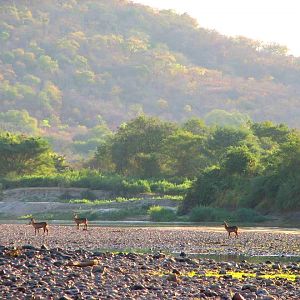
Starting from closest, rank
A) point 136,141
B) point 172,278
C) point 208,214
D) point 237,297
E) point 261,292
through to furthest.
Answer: point 237,297 → point 261,292 → point 172,278 → point 208,214 → point 136,141

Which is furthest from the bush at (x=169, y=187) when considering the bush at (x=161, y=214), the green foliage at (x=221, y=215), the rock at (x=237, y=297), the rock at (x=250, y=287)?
the rock at (x=237, y=297)

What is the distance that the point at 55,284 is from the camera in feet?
64.8

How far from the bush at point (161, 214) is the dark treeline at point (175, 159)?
0.97 meters

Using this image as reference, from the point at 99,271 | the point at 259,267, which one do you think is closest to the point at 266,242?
the point at 259,267

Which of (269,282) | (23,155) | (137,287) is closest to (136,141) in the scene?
(23,155)

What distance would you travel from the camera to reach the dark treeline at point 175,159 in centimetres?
6069

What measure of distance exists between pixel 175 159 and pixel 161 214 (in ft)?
103

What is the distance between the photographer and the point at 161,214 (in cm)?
6169

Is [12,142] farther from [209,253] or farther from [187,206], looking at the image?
[209,253]

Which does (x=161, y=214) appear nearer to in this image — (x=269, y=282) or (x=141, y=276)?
(x=141, y=276)

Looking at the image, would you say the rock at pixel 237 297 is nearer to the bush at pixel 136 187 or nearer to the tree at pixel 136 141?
the bush at pixel 136 187

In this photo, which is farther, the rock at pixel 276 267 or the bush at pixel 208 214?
the bush at pixel 208 214

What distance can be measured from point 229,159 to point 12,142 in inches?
1493

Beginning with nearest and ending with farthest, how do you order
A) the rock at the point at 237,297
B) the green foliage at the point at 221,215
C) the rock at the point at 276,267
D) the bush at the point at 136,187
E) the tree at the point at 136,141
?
the rock at the point at 237,297 → the rock at the point at 276,267 → the green foliage at the point at 221,215 → the bush at the point at 136,187 → the tree at the point at 136,141
